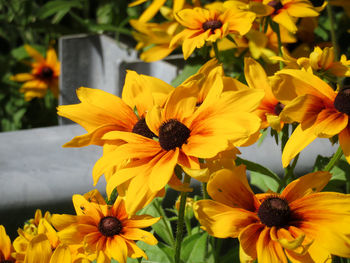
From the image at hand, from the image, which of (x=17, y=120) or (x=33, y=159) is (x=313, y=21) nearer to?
(x=33, y=159)

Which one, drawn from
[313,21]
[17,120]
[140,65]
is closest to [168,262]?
[313,21]

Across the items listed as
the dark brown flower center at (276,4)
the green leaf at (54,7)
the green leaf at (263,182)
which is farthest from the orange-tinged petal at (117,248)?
the green leaf at (54,7)

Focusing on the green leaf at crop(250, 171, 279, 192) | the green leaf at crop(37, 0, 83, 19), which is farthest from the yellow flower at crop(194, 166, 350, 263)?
the green leaf at crop(37, 0, 83, 19)

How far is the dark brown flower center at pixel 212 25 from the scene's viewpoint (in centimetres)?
72

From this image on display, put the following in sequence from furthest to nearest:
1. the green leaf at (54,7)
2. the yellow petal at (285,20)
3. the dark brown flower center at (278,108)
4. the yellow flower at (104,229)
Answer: the green leaf at (54,7) < the yellow petal at (285,20) < the dark brown flower center at (278,108) < the yellow flower at (104,229)

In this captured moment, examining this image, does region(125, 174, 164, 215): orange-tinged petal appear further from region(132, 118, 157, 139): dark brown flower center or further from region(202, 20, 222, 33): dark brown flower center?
region(202, 20, 222, 33): dark brown flower center

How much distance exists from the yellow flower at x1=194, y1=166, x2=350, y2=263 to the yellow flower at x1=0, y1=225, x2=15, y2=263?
30 centimetres

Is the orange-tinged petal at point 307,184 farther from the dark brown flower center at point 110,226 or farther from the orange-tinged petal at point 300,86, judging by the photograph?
the dark brown flower center at point 110,226

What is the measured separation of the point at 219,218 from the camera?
0.46 metres

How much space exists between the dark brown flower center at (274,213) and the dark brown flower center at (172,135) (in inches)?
3.8

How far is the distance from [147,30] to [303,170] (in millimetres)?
440

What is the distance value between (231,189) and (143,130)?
11 centimetres

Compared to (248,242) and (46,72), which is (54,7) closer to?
(46,72)

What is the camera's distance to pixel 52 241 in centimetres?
64
